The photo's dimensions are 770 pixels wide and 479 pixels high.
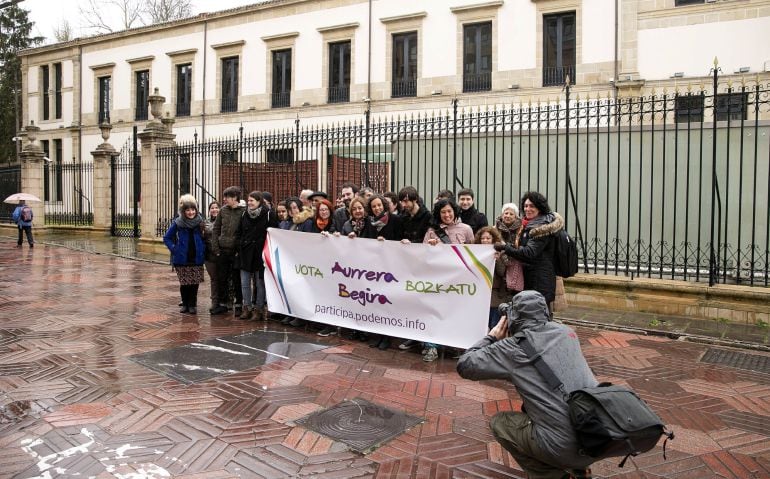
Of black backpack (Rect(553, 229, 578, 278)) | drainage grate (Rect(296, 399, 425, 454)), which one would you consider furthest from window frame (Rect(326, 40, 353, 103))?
drainage grate (Rect(296, 399, 425, 454))

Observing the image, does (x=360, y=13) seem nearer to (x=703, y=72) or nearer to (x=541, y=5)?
(x=541, y=5)

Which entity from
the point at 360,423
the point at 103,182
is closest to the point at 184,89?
the point at 103,182

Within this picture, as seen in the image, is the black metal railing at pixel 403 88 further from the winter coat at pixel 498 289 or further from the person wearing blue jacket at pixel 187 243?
the winter coat at pixel 498 289

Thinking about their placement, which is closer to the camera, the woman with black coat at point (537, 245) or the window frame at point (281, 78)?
the woman with black coat at point (537, 245)

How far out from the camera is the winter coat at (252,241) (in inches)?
295

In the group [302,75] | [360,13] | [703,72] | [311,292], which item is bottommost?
[311,292]

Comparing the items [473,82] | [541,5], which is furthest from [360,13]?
[541,5]

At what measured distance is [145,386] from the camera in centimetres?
495

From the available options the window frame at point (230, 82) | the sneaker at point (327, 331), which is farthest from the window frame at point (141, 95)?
the sneaker at point (327, 331)

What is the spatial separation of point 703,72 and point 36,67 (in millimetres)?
35129

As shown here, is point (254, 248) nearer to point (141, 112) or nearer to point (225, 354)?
point (225, 354)

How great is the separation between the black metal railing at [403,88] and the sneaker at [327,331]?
1774 cm

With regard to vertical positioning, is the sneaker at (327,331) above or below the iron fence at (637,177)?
below

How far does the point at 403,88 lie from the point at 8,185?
52.5 feet
